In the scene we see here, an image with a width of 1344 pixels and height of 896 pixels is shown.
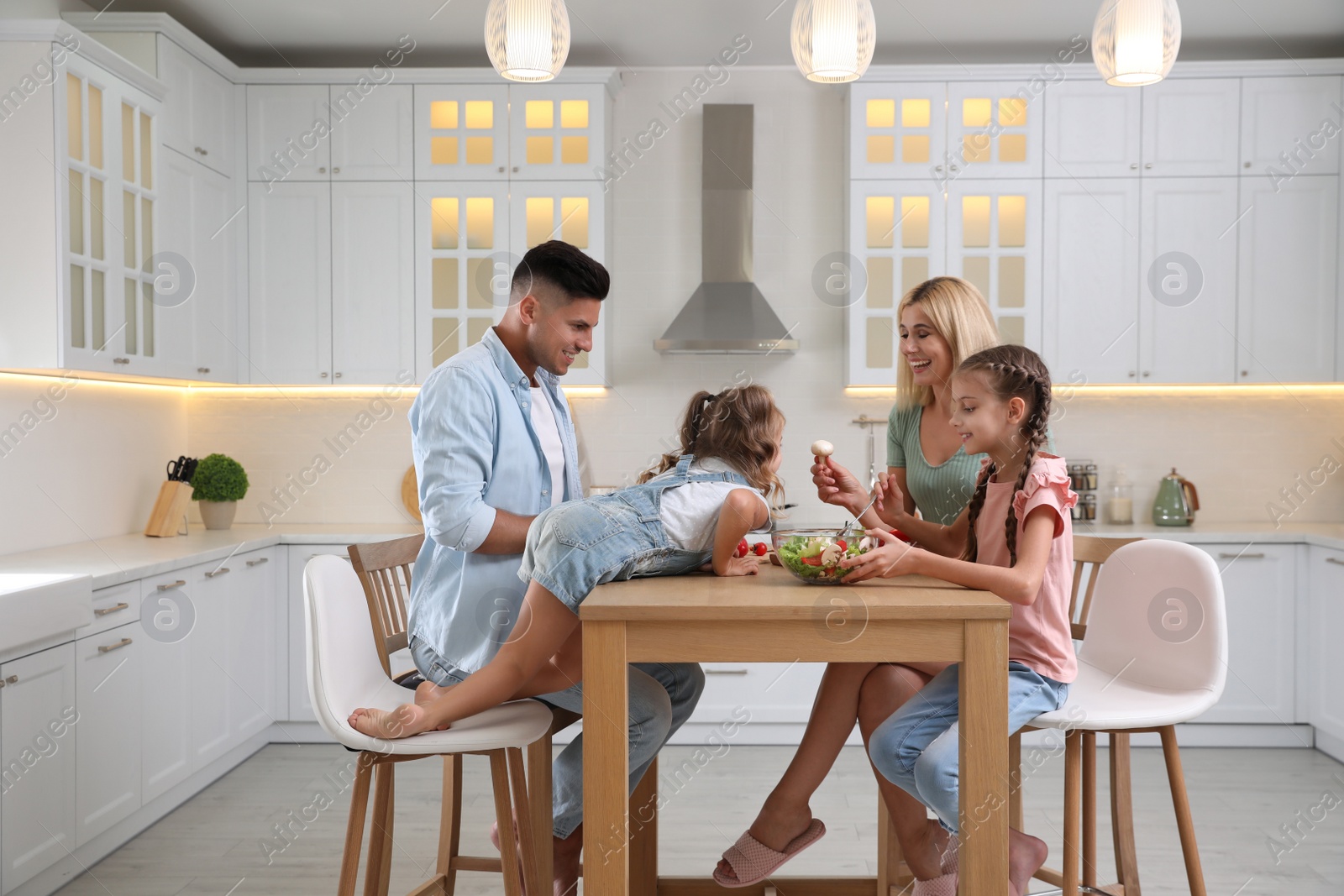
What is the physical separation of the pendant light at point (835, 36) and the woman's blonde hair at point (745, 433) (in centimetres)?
67

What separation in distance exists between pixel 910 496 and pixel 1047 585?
62 centimetres

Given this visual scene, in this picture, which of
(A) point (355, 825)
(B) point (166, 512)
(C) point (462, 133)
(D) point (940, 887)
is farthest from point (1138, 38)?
(B) point (166, 512)

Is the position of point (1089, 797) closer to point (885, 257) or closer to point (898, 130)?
point (885, 257)

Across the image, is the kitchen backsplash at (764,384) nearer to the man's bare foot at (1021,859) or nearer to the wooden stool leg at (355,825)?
the man's bare foot at (1021,859)

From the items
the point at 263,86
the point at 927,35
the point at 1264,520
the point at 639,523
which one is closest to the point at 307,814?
the point at 639,523

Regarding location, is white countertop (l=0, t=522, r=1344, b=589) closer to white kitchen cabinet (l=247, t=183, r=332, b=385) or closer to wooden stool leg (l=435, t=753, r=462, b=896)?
white kitchen cabinet (l=247, t=183, r=332, b=385)

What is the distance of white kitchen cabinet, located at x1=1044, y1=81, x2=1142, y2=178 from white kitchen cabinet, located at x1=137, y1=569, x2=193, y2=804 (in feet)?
11.6

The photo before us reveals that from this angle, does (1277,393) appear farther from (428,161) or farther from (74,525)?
(74,525)

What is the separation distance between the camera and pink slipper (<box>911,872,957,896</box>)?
→ 5.90ft

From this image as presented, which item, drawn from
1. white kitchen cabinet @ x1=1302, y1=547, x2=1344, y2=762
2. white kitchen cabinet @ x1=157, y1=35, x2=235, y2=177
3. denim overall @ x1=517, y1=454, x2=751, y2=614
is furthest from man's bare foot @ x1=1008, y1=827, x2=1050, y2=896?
white kitchen cabinet @ x1=157, y1=35, x2=235, y2=177

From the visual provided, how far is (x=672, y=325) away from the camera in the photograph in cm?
409

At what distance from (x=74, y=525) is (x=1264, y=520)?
4.63m

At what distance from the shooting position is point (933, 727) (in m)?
1.78

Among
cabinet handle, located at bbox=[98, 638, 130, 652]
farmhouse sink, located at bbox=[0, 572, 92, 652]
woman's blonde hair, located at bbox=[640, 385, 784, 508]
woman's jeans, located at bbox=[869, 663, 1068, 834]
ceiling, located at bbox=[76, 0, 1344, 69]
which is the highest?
ceiling, located at bbox=[76, 0, 1344, 69]
